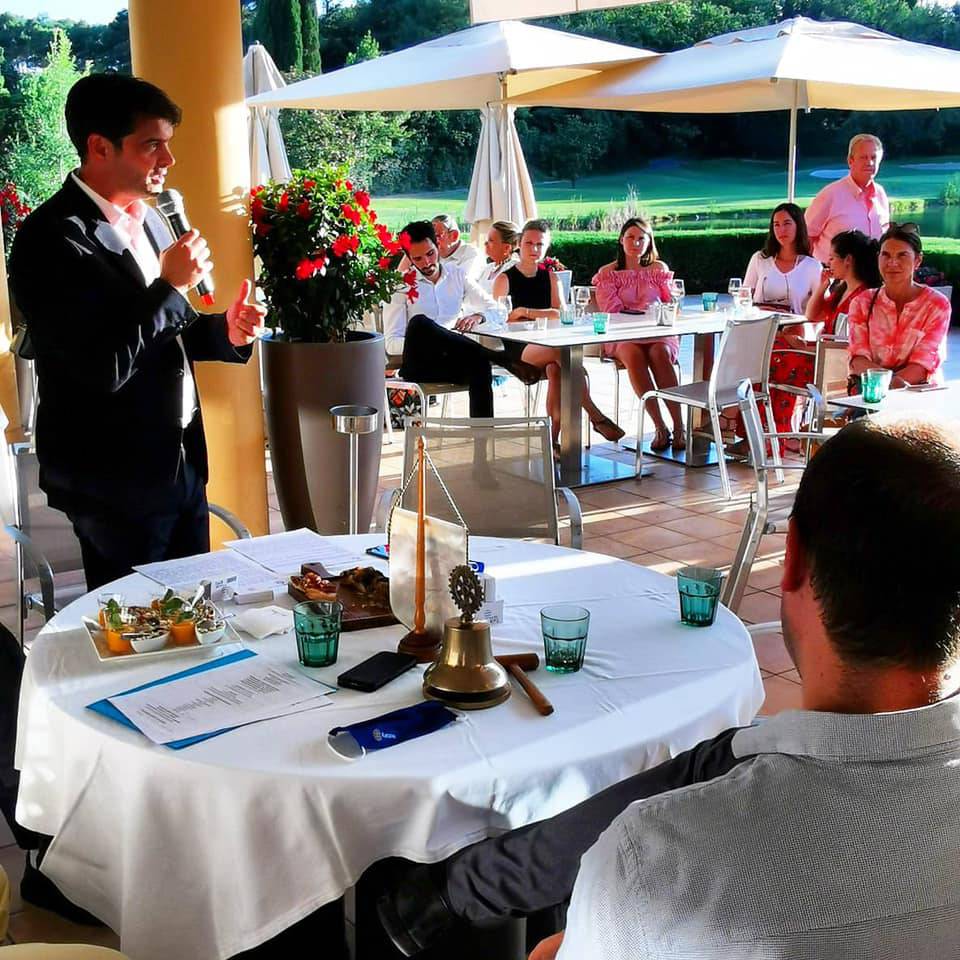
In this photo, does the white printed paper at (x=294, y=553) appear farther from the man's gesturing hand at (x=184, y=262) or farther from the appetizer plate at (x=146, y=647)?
the man's gesturing hand at (x=184, y=262)

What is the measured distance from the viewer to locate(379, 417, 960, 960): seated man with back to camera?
949mm

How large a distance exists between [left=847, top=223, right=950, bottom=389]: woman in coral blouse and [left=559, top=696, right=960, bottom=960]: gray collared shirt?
15.5 feet

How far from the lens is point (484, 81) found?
9742 millimetres

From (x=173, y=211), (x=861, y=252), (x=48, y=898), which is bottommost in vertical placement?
(x=48, y=898)

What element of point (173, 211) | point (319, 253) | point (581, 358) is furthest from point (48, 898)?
point (581, 358)

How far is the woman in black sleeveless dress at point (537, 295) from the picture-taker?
711cm

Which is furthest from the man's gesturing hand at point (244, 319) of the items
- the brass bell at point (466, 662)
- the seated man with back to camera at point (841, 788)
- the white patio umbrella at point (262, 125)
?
the white patio umbrella at point (262, 125)

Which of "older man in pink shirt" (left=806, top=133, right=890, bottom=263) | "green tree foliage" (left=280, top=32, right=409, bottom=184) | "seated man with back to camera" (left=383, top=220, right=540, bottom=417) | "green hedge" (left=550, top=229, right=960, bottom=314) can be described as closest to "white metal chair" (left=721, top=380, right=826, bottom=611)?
"seated man with back to camera" (left=383, top=220, right=540, bottom=417)

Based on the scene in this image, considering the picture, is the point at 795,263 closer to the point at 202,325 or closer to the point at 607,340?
the point at 607,340

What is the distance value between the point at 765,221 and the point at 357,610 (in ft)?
69.9

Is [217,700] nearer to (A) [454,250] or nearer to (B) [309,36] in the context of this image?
(A) [454,250]

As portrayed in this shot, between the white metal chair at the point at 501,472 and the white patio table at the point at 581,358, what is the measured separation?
2535mm

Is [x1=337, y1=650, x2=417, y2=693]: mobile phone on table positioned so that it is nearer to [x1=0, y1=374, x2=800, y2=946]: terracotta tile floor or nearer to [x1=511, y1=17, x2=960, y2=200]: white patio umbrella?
[x1=0, y1=374, x2=800, y2=946]: terracotta tile floor

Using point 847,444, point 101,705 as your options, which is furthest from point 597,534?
point 847,444
